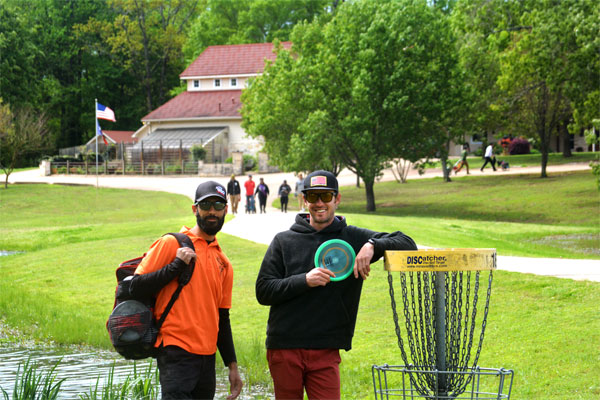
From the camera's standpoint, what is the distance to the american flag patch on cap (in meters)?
5.10

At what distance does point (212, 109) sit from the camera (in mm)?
74062

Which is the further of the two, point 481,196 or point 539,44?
point 481,196

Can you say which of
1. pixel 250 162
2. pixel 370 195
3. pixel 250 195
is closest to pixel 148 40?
pixel 250 162

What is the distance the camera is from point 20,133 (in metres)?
60.8

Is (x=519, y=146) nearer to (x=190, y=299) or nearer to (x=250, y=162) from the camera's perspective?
(x=250, y=162)

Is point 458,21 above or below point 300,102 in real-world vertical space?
above

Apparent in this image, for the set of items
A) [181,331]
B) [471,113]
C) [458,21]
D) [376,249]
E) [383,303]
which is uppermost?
[458,21]

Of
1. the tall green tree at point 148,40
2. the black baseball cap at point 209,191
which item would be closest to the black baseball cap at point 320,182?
the black baseball cap at point 209,191

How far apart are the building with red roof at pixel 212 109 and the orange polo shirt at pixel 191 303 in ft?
206

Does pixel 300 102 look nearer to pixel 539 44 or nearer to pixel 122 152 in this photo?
pixel 539 44

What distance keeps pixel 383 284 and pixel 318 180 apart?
36.4ft

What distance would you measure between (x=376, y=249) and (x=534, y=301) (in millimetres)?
8979

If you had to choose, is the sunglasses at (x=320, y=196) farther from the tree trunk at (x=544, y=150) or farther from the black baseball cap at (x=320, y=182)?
the tree trunk at (x=544, y=150)

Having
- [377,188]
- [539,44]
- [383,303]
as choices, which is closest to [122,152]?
[377,188]
